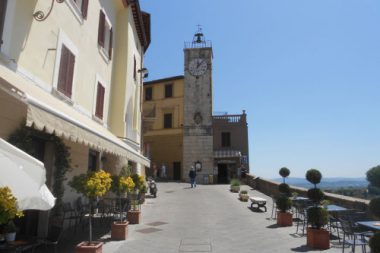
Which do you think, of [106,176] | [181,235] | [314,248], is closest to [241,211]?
[181,235]

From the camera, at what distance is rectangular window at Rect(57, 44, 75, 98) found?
959 cm

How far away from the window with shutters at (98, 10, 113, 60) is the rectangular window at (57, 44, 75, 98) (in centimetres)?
323

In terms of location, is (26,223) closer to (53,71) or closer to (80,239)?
(80,239)

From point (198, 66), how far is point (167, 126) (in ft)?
27.1

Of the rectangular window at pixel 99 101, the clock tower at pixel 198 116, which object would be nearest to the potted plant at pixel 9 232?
the rectangular window at pixel 99 101

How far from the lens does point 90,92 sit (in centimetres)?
1223

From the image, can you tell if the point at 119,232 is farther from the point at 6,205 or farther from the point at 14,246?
the point at 6,205

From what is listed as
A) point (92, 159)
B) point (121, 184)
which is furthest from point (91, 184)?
point (92, 159)

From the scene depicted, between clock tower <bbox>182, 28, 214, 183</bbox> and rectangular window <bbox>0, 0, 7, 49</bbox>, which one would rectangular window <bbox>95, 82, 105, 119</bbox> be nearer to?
rectangular window <bbox>0, 0, 7, 49</bbox>

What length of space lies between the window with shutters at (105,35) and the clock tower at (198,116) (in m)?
22.5

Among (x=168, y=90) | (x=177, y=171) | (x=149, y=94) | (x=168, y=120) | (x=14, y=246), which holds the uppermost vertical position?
(x=168, y=90)

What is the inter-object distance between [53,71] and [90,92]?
3.18 metres

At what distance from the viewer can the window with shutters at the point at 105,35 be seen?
43.8 feet

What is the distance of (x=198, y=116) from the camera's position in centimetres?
3672
